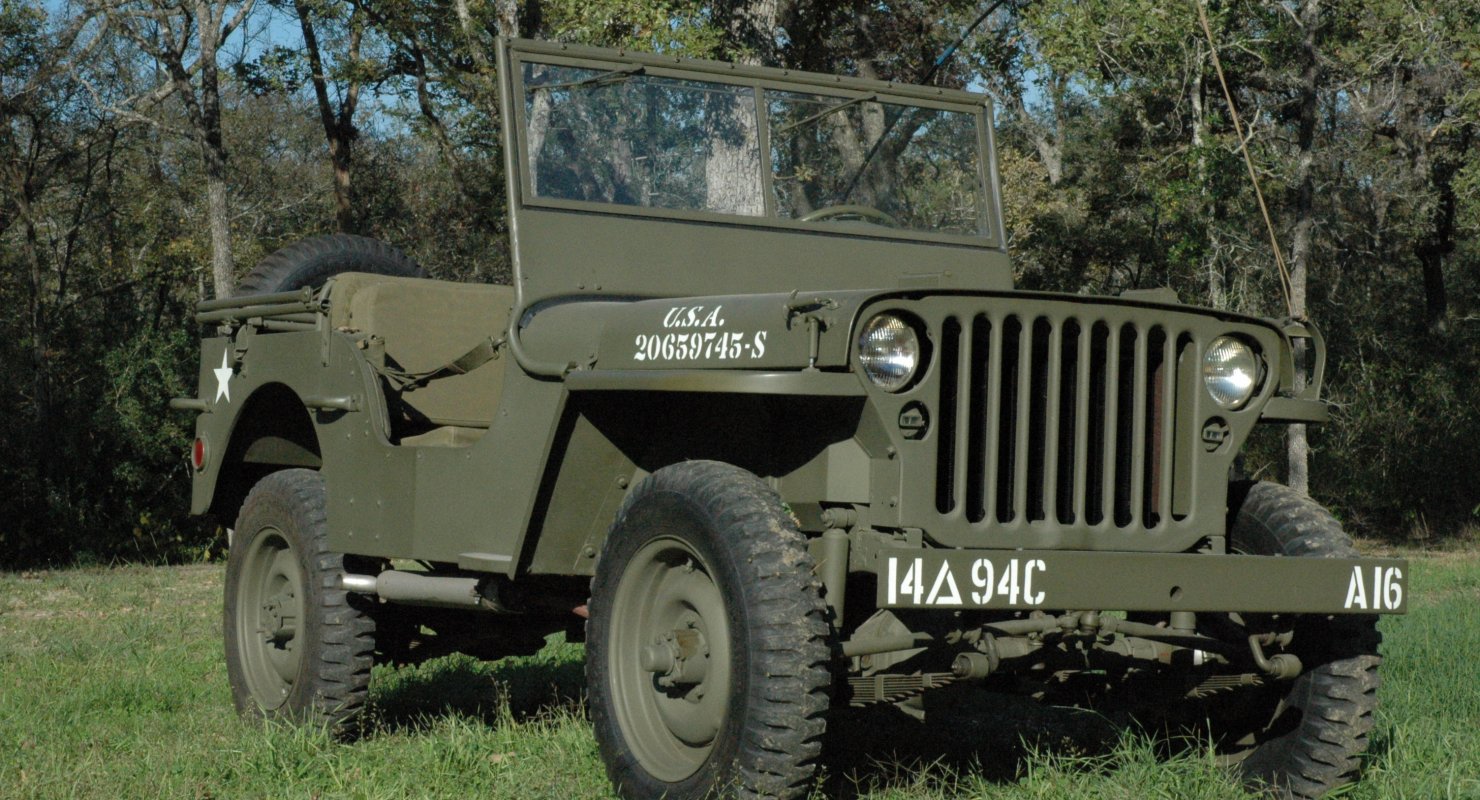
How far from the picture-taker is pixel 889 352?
3.75m

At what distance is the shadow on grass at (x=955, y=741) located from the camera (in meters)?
4.55

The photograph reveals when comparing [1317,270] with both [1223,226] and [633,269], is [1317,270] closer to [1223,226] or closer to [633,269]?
[1223,226]

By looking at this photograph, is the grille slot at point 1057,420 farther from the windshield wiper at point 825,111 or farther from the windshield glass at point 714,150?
the windshield wiper at point 825,111

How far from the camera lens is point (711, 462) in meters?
4.04

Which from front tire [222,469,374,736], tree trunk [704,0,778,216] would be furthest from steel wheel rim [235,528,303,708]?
tree trunk [704,0,778,216]

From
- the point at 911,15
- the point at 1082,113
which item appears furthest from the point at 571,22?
the point at 1082,113

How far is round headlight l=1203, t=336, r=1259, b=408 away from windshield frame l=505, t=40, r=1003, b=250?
5.41ft

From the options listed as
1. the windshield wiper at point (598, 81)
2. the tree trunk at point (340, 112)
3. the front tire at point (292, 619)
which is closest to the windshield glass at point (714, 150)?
the windshield wiper at point (598, 81)

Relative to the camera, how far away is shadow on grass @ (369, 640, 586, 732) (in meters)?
6.00

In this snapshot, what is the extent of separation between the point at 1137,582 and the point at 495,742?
2.33m

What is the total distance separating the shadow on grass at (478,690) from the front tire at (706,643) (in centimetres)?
154

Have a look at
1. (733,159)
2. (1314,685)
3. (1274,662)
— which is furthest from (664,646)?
(733,159)

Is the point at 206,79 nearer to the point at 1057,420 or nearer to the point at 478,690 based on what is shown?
the point at 478,690

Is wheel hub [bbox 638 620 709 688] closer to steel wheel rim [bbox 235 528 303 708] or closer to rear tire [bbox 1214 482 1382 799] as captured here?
rear tire [bbox 1214 482 1382 799]
